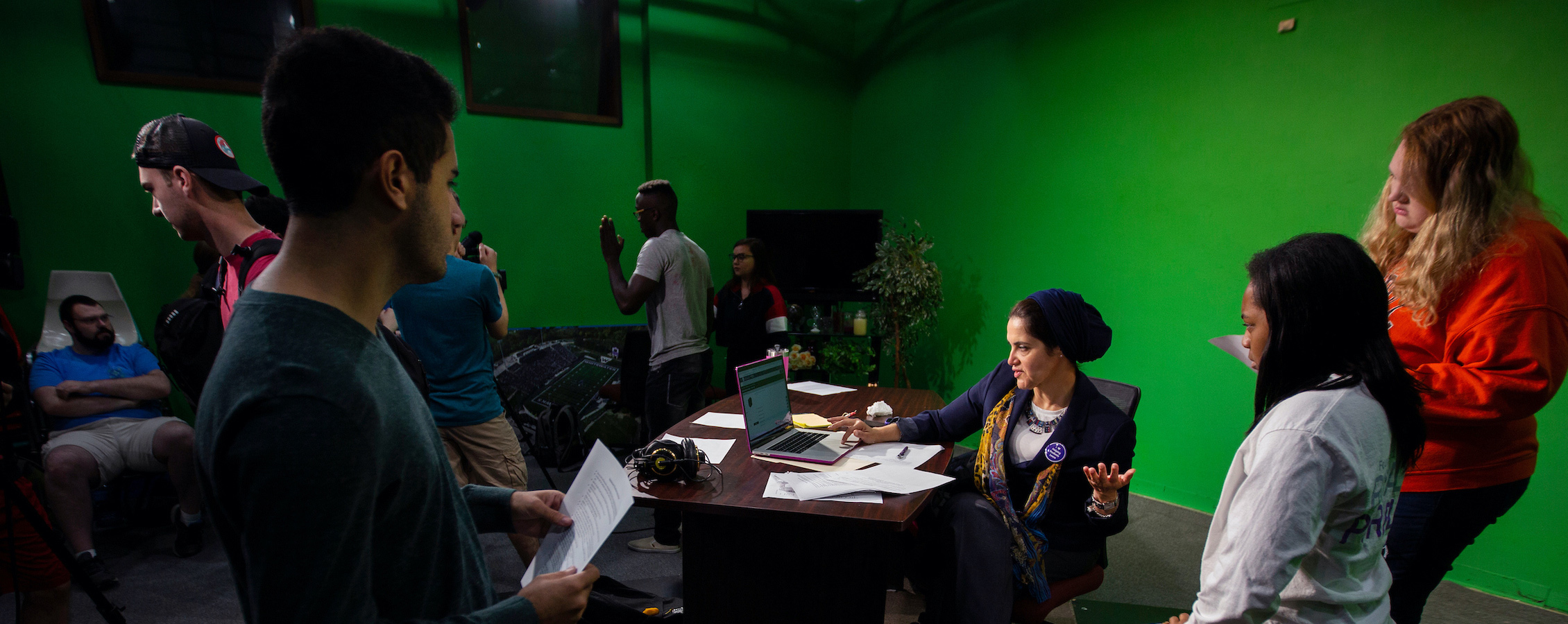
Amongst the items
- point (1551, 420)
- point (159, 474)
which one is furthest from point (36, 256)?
point (1551, 420)

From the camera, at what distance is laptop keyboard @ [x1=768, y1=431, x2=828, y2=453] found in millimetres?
1982

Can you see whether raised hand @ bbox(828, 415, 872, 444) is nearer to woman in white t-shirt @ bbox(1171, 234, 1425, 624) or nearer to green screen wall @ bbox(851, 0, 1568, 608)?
woman in white t-shirt @ bbox(1171, 234, 1425, 624)

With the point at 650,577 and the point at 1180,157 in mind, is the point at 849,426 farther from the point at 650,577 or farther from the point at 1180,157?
the point at 1180,157

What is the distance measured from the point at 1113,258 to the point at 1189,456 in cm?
115

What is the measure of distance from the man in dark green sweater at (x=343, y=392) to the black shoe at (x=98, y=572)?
3.02 metres

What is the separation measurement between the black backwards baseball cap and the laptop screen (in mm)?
1310

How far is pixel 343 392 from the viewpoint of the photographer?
0.60 metres

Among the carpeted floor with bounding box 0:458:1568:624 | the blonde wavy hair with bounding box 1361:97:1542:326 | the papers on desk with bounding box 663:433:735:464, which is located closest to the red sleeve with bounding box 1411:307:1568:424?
the blonde wavy hair with bounding box 1361:97:1542:326

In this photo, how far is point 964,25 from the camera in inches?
175

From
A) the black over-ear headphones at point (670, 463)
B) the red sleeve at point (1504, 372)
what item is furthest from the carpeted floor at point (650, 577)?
the black over-ear headphones at point (670, 463)

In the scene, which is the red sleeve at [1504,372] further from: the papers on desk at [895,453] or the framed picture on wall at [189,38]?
the framed picture on wall at [189,38]

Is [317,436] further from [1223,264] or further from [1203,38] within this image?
[1203,38]

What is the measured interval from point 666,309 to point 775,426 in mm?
1199

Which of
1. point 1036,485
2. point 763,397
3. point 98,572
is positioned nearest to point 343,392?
point 763,397
